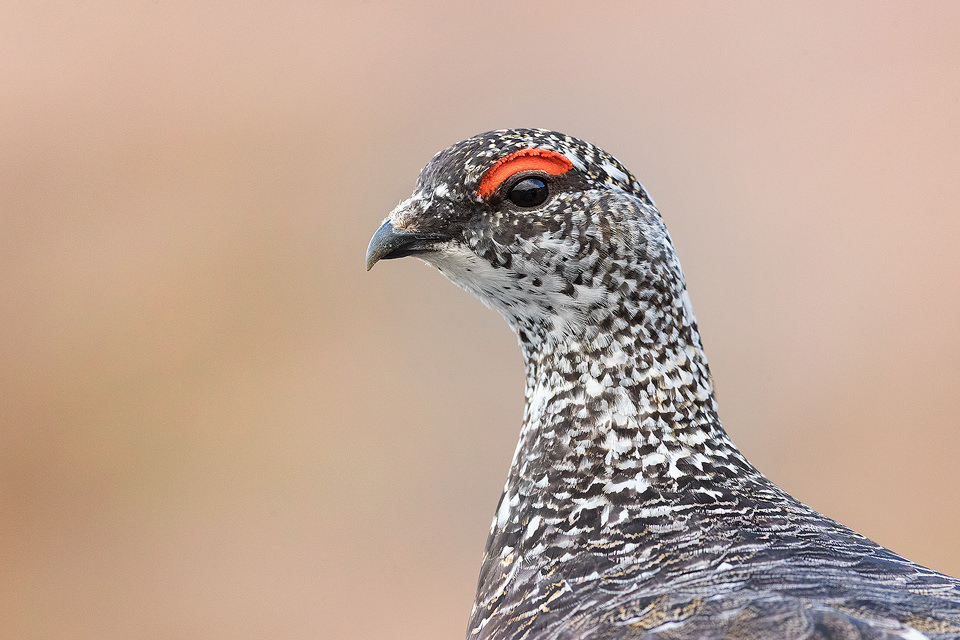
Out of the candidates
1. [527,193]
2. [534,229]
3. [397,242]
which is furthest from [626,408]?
[397,242]

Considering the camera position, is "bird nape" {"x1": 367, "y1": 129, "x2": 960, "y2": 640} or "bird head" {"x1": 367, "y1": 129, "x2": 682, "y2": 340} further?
"bird head" {"x1": 367, "y1": 129, "x2": 682, "y2": 340}

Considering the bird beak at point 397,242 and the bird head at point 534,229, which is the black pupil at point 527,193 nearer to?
the bird head at point 534,229

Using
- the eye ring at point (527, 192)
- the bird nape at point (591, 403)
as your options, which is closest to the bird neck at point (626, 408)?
the bird nape at point (591, 403)

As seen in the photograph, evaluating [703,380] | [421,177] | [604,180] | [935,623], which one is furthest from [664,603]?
[421,177]

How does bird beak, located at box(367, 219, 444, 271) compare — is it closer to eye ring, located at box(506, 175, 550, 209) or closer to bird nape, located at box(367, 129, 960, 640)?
bird nape, located at box(367, 129, 960, 640)

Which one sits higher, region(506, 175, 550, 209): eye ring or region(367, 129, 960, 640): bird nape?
region(506, 175, 550, 209): eye ring

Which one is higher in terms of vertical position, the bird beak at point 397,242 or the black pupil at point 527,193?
the black pupil at point 527,193

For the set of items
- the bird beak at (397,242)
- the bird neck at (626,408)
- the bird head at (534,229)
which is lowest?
the bird neck at (626,408)

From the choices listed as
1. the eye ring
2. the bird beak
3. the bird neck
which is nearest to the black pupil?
the eye ring
